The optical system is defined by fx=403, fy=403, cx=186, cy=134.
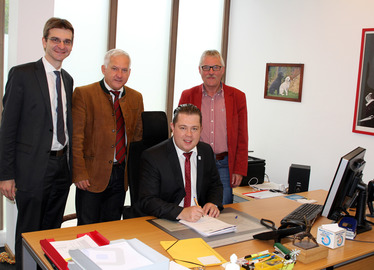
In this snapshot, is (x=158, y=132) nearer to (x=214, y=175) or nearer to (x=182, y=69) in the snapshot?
(x=214, y=175)

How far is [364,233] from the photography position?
2326mm

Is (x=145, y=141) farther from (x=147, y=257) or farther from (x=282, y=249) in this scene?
(x=147, y=257)

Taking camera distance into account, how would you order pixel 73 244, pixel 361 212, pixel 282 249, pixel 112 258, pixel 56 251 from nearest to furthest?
pixel 112 258 → pixel 56 251 → pixel 73 244 → pixel 282 249 → pixel 361 212

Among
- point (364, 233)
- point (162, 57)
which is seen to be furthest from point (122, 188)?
point (162, 57)

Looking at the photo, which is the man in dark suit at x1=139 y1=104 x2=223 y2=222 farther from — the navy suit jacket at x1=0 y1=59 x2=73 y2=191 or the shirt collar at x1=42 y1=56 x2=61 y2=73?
the shirt collar at x1=42 y1=56 x2=61 y2=73

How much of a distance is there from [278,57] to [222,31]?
3.22ft

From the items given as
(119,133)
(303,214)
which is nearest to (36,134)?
(119,133)

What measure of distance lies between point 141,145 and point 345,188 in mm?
1267

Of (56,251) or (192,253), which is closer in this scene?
(56,251)

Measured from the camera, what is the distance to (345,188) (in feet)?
7.22

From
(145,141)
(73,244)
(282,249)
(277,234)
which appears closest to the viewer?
(73,244)

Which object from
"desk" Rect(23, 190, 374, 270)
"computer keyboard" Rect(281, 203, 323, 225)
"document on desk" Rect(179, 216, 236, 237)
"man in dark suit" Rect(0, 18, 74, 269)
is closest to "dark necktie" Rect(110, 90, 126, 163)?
"man in dark suit" Rect(0, 18, 74, 269)

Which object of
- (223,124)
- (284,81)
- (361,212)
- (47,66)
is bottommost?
(361,212)

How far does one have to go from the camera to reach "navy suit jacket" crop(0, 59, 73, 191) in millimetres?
2422
